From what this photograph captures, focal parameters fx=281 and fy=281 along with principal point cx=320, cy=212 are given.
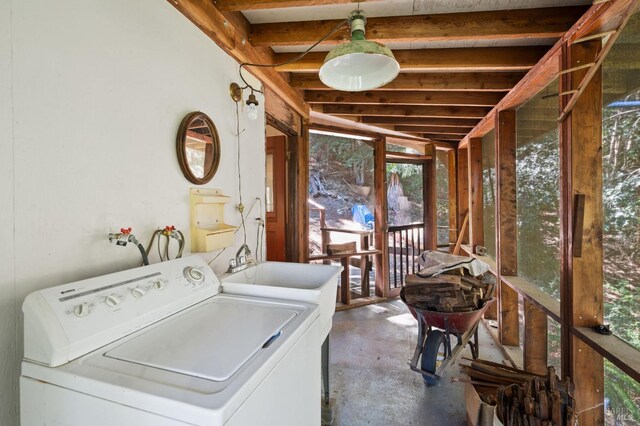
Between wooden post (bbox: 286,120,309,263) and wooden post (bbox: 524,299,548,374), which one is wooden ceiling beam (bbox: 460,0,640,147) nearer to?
wooden post (bbox: 524,299,548,374)

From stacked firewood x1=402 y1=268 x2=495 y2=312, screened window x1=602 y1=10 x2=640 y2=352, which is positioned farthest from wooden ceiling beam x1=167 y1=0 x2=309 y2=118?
screened window x1=602 y1=10 x2=640 y2=352

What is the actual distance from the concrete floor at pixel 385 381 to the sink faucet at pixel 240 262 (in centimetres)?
113

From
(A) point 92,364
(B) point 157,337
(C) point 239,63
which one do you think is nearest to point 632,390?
(B) point 157,337

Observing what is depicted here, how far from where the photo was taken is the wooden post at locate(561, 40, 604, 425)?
1.49 meters

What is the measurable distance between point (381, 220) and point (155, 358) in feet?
11.1

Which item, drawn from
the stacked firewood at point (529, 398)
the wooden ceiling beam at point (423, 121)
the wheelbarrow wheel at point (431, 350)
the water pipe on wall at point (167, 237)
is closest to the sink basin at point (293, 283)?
the water pipe on wall at point (167, 237)

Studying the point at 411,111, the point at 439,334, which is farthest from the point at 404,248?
the point at 439,334

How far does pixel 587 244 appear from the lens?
151 cm

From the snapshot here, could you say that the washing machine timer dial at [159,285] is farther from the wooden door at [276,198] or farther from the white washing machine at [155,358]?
the wooden door at [276,198]

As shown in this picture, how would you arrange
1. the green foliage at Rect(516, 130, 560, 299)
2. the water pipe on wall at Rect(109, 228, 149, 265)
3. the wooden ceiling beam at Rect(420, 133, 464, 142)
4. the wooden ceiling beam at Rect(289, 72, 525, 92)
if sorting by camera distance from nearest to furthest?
the water pipe on wall at Rect(109, 228, 149, 265) < the green foliage at Rect(516, 130, 560, 299) < the wooden ceiling beam at Rect(289, 72, 525, 92) < the wooden ceiling beam at Rect(420, 133, 464, 142)

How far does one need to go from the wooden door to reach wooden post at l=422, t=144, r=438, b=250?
2280 mm

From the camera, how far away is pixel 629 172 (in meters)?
1.35

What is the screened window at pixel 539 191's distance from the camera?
6.65 feet

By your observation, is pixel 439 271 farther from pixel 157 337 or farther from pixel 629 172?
pixel 157 337
